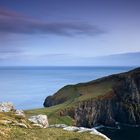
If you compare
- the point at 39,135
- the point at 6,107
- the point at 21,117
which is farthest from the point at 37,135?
the point at 6,107

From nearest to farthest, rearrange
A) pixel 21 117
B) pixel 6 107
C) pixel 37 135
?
pixel 37 135 < pixel 21 117 < pixel 6 107

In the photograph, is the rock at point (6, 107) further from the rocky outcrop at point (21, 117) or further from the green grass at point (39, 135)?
the green grass at point (39, 135)

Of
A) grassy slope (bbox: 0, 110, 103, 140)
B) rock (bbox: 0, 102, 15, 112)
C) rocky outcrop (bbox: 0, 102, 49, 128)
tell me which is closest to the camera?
grassy slope (bbox: 0, 110, 103, 140)

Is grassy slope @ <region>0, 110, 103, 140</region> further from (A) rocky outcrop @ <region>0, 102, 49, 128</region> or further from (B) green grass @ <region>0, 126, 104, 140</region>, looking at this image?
(A) rocky outcrop @ <region>0, 102, 49, 128</region>

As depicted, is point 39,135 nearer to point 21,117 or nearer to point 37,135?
point 37,135

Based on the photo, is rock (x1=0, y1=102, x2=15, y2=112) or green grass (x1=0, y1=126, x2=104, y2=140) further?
rock (x1=0, y1=102, x2=15, y2=112)

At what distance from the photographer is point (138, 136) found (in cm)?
18312

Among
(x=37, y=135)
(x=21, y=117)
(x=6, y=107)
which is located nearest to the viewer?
(x=37, y=135)

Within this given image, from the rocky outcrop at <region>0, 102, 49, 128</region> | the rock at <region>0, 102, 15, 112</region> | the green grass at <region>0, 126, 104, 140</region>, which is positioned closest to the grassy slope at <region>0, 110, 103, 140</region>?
the green grass at <region>0, 126, 104, 140</region>

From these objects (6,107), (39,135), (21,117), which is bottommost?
(39,135)

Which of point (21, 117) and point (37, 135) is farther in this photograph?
point (21, 117)

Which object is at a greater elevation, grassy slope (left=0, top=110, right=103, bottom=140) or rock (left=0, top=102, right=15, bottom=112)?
rock (left=0, top=102, right=15, bottom=112)

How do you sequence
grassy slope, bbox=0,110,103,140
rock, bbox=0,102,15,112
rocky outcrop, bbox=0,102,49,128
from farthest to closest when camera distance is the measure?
rock, bbox=0,102,15,112 → rocky outcrop, bbox=0,102,49,128 → grassy slope, bbox=0,110,103,140

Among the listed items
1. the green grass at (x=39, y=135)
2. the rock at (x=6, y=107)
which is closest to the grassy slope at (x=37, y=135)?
the green grass at (x=39, y=135)
